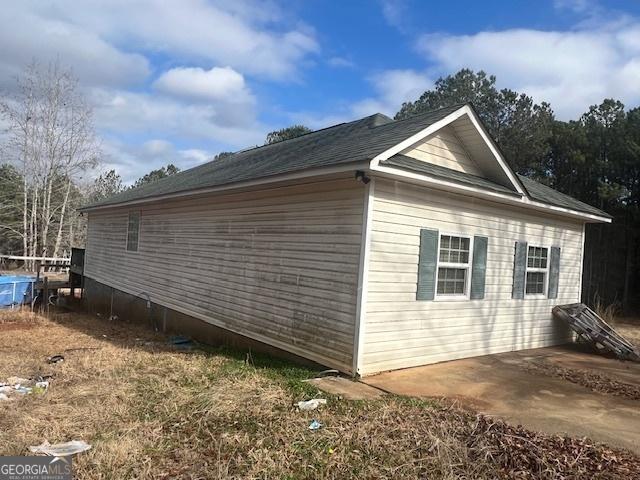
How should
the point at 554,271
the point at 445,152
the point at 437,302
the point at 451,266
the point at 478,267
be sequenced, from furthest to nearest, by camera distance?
the point at 554,271, the point at 478,267, the point at 445,152, the point at 451,266, the point at 437,302

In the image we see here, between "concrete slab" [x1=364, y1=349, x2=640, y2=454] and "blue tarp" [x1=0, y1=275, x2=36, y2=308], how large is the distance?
594 inches

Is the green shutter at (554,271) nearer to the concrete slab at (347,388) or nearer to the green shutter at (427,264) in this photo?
the green shutter at (427,264)

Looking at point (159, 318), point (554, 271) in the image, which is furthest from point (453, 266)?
point (159, 318)

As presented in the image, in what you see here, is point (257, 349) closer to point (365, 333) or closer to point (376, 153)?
point (365, 333)

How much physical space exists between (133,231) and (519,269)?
436 inches

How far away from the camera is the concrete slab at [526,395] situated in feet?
16.9

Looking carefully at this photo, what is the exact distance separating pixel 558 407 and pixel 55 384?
6.45 m

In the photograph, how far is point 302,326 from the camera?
7.78m

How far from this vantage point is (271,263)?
864 centimetres

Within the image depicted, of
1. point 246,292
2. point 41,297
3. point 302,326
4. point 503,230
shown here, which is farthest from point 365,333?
point 41,297

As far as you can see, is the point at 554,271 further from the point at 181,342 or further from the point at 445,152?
the point at 181,342

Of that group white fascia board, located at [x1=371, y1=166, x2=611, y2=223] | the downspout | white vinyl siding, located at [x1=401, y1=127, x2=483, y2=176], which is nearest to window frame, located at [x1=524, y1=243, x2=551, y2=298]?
white fascia board, located at [x1=371, y1=166, x2=611, y2=223]

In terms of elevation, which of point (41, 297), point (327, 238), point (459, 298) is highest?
point (327, 238)

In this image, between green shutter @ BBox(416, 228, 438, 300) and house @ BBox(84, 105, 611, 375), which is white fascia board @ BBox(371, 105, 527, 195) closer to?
house @ BBox(84, 105, 611, 375)
